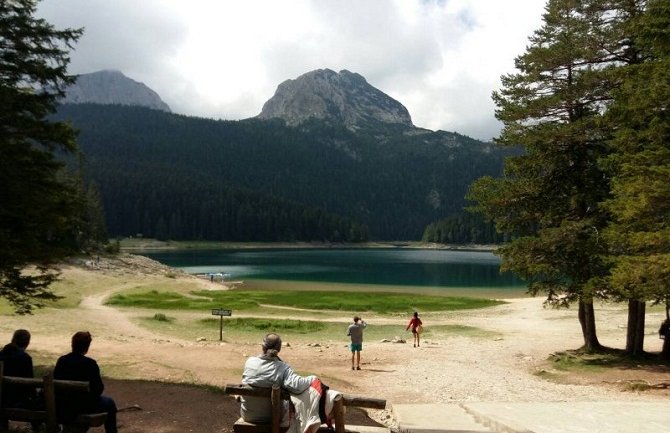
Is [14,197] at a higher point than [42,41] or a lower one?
lower

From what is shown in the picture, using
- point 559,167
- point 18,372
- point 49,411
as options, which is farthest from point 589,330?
point 18,372

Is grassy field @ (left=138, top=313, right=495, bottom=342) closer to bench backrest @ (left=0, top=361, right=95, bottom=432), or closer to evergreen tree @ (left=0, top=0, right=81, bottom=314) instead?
evergreen tree @ (left=0, top=0, right=81, bottom=314)

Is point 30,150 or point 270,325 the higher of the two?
point 30,150

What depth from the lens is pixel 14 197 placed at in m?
15.0

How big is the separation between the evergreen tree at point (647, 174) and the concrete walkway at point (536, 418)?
3.84 meters

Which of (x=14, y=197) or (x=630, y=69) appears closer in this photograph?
(x=14, y=197)

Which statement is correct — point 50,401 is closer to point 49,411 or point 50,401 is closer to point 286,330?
point 49,411

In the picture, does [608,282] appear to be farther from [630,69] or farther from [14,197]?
[14,197]

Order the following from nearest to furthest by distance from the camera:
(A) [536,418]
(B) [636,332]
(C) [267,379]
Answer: (C) [267,379]
(A) [536,418]
(B) [636,332]

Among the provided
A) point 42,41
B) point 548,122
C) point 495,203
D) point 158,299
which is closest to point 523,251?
point 495,203

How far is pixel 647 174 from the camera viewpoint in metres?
15.4

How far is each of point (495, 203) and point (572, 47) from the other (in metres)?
7.57

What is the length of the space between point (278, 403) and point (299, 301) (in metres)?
50.0

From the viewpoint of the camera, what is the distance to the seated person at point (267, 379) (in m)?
7.35
